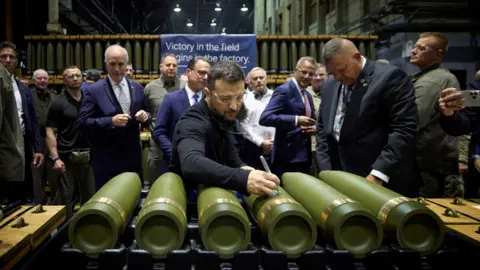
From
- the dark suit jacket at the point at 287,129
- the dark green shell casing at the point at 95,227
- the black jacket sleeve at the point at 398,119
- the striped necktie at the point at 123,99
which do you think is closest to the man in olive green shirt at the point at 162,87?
the striped necktie at the point at 123,99

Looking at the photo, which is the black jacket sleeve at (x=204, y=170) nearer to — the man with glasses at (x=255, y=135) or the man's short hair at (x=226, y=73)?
the man's short hair at (x=226, y=73)

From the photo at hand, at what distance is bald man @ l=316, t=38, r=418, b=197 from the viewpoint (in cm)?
272

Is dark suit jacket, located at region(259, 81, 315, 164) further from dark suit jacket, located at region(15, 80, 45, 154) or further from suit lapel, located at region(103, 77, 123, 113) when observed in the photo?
dark suit jacket, located at region(15, 80, 45, 154)

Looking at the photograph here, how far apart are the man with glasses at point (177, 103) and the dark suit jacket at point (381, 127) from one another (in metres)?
1.45

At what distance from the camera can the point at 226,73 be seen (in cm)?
198

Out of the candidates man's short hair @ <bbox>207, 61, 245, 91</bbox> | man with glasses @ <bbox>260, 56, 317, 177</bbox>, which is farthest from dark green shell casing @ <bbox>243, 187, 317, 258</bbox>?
man with glasses @ <bbox>260, 56, 317, 177</bbox>

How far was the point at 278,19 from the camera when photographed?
2297 cm

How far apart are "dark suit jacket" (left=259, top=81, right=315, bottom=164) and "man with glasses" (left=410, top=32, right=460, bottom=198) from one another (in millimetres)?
1192

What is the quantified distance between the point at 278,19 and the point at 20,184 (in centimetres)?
2013

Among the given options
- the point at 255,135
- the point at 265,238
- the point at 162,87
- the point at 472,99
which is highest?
the point at 162,87

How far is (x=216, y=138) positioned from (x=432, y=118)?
6.98 feet

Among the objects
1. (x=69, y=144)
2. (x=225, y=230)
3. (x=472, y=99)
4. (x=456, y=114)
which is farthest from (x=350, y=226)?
(x=69, y=144)

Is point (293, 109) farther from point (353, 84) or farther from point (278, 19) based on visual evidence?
point (278, 19)

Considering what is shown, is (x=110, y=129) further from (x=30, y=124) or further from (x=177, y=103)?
(x=30, y=124)
